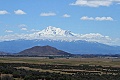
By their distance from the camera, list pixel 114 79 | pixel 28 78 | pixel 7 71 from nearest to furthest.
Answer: pixel 28 78, pixel 114 79, pixel 7 71

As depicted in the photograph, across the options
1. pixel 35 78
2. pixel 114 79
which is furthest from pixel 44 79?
pixel 114 79

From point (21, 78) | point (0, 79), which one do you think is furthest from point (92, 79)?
point (0, 79)

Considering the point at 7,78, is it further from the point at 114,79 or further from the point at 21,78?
the point at 114,79

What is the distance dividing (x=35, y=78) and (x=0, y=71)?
13908 millimetres

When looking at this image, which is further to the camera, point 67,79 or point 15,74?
point 15,74

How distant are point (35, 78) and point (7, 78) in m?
6.23

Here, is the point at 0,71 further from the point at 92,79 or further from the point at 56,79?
the point at 92,79

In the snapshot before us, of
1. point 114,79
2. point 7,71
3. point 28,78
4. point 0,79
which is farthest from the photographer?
point 7,71

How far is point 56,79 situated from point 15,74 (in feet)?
30.4

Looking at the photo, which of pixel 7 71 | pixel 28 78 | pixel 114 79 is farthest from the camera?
pixel 7 71

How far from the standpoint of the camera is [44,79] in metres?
55.6

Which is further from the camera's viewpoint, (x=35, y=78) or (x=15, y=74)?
(x=15, y=74)

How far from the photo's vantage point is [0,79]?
49.9 metres

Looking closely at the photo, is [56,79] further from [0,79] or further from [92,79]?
[0,79]
